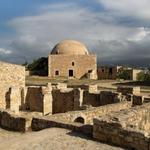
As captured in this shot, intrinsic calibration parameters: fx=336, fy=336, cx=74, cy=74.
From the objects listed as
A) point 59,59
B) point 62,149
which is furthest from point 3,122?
point 59,59

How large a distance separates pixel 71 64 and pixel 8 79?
2686 cm

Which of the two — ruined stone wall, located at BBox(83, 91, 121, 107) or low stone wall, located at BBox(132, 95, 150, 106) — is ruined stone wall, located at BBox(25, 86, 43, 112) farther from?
low stone wall, located at BBox(132, 95, 150, 106)

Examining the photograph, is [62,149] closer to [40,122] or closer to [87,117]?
[40,122]

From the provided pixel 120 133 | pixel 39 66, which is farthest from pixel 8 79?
pixel 39 66

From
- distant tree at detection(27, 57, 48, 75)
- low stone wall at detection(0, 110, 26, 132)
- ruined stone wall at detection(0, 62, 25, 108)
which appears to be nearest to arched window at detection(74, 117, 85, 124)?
low stone wall at detection(0, 110, 26, 132)

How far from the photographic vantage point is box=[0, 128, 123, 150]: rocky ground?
27.6ft

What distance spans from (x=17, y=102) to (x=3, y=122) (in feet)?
28.0

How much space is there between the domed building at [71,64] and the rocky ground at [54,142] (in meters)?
37.5

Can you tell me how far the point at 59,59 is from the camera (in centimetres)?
4759

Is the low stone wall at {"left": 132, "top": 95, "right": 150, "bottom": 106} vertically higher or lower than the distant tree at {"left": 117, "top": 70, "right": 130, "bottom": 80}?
lower

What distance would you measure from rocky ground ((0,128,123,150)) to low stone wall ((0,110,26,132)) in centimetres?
156

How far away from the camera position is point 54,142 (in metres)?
8.80

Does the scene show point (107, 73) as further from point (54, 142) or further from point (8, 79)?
point (54, 142)

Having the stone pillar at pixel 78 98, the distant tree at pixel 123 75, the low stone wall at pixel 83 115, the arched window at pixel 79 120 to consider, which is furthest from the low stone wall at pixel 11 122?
the distant tree at pixel 123 75
